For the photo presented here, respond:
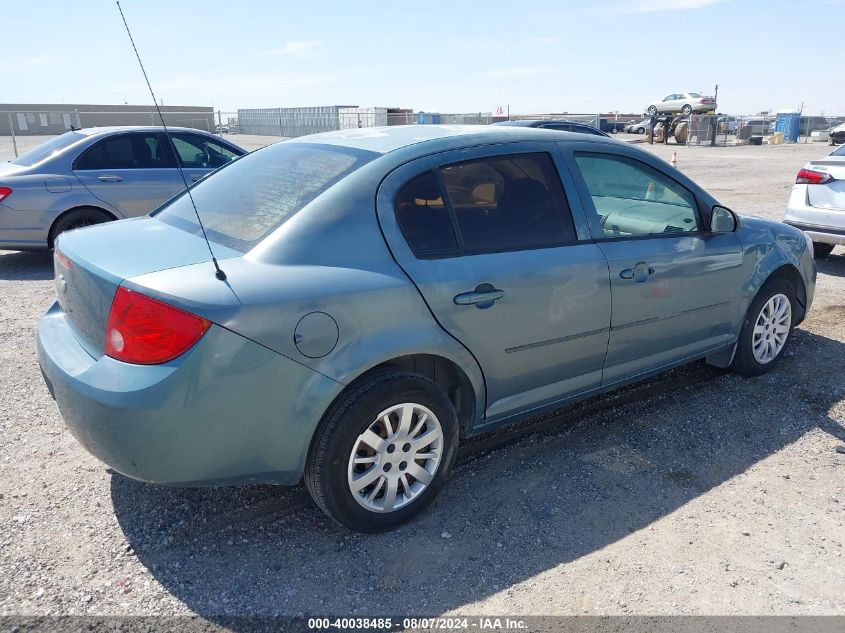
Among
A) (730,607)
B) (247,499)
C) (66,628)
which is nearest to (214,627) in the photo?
(66,628)

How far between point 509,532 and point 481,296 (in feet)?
3.50

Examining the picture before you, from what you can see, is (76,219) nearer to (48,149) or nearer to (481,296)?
(48,149)

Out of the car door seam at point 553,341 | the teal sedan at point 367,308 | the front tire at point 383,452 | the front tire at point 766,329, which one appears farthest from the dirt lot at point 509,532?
the car door seam at point 553,341

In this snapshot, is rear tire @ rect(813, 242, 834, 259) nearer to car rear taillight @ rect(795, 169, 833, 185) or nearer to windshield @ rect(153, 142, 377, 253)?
car rear taillight @ rect(795, 169, 833, 185)

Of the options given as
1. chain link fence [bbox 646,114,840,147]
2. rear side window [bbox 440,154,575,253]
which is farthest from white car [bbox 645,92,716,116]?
rear side window [bbox 440,154,575,253]

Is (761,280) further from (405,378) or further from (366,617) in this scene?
(366,617)

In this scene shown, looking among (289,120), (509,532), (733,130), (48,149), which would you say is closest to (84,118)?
(289,120)

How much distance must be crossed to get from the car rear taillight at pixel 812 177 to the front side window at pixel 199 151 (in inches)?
266

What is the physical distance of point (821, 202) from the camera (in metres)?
7.70

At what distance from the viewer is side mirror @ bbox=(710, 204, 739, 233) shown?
13.5ft

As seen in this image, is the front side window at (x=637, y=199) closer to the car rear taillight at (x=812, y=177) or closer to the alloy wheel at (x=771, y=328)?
the alloy wheel at (x=771, y=328)

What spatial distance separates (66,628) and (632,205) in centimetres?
376

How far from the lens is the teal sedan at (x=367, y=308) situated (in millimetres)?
2555

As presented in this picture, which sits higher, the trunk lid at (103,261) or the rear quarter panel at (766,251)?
the trunk lid at (103,261)
